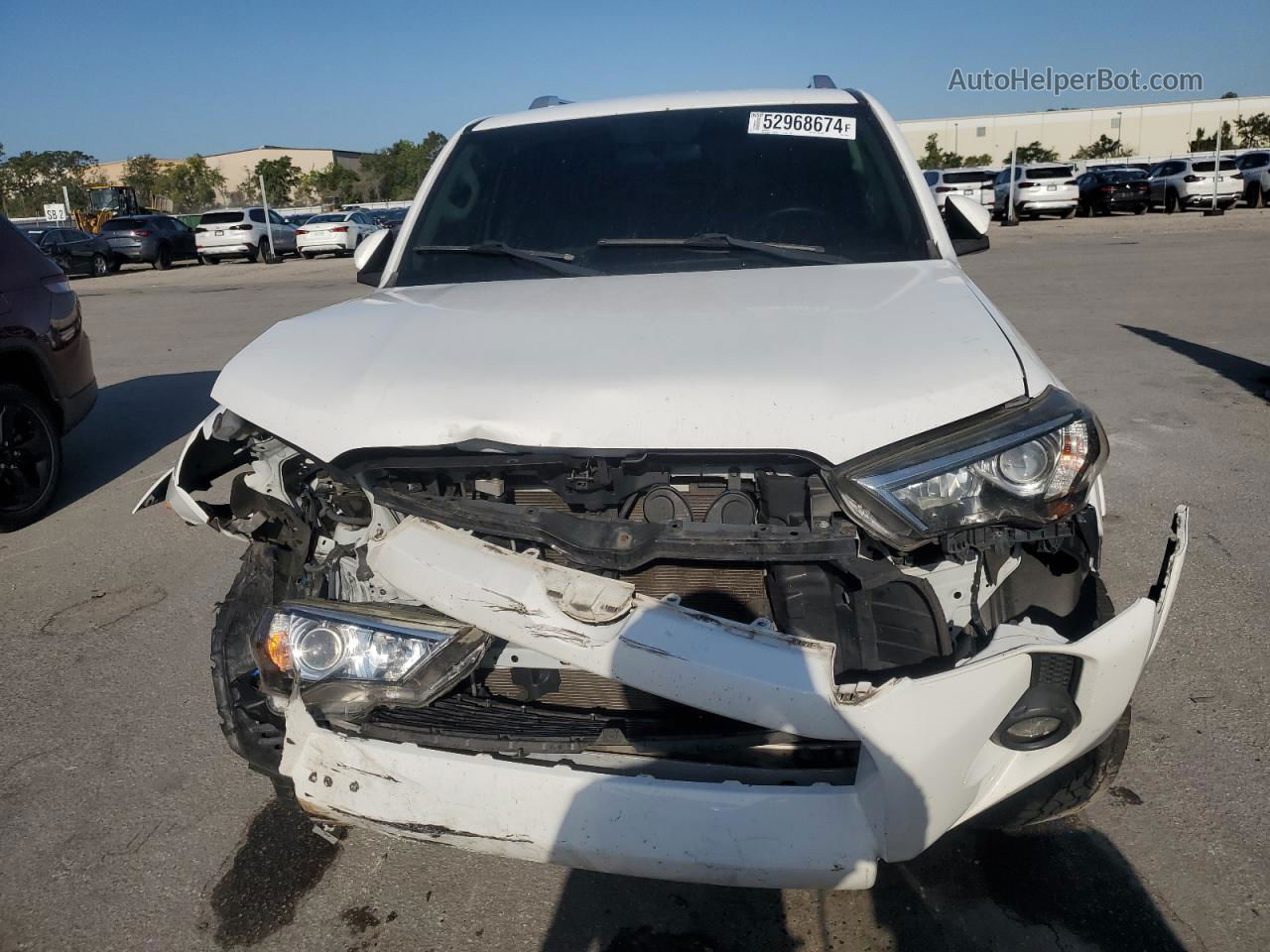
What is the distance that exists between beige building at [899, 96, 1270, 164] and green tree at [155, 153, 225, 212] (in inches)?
2048

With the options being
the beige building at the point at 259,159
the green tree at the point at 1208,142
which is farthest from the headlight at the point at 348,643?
the beige building at the point at 259,159

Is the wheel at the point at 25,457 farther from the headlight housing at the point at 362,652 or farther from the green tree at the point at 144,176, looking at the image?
the green tree at the point at 144,176

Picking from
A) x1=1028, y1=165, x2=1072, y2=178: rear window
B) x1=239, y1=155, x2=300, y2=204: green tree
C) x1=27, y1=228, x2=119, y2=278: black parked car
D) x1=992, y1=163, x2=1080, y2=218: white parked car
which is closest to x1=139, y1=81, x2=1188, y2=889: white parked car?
x1=27, y1=228, x2=119, y2=278: black parked car

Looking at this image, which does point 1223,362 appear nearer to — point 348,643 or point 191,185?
point 348,643

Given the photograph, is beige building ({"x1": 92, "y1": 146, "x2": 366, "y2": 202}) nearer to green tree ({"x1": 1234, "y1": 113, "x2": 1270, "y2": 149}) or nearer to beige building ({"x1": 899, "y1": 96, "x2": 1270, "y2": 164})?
beige building ({"x1": 899, "y1": 96, "x2": 1270, "y2": 164})

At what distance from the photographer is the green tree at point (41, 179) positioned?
63.1 meters

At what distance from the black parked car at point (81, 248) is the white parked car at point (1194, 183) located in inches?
1162

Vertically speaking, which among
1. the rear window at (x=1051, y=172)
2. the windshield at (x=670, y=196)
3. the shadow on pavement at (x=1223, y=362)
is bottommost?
the shadow on pavement at (x=1223, y=362)

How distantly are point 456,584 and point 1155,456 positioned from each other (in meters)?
5.16

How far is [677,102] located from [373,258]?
131 centimetres

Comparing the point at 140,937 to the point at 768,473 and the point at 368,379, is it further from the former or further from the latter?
the point at 768,473

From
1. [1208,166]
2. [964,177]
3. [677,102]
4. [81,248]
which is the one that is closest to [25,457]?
[677,102]

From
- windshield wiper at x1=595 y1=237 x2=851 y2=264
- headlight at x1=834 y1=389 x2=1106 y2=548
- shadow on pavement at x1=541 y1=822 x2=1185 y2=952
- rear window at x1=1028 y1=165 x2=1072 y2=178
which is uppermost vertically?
rear window at x1=1028 y1=165 x2=1072 y2=178

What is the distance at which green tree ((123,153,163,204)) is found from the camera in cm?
6881
